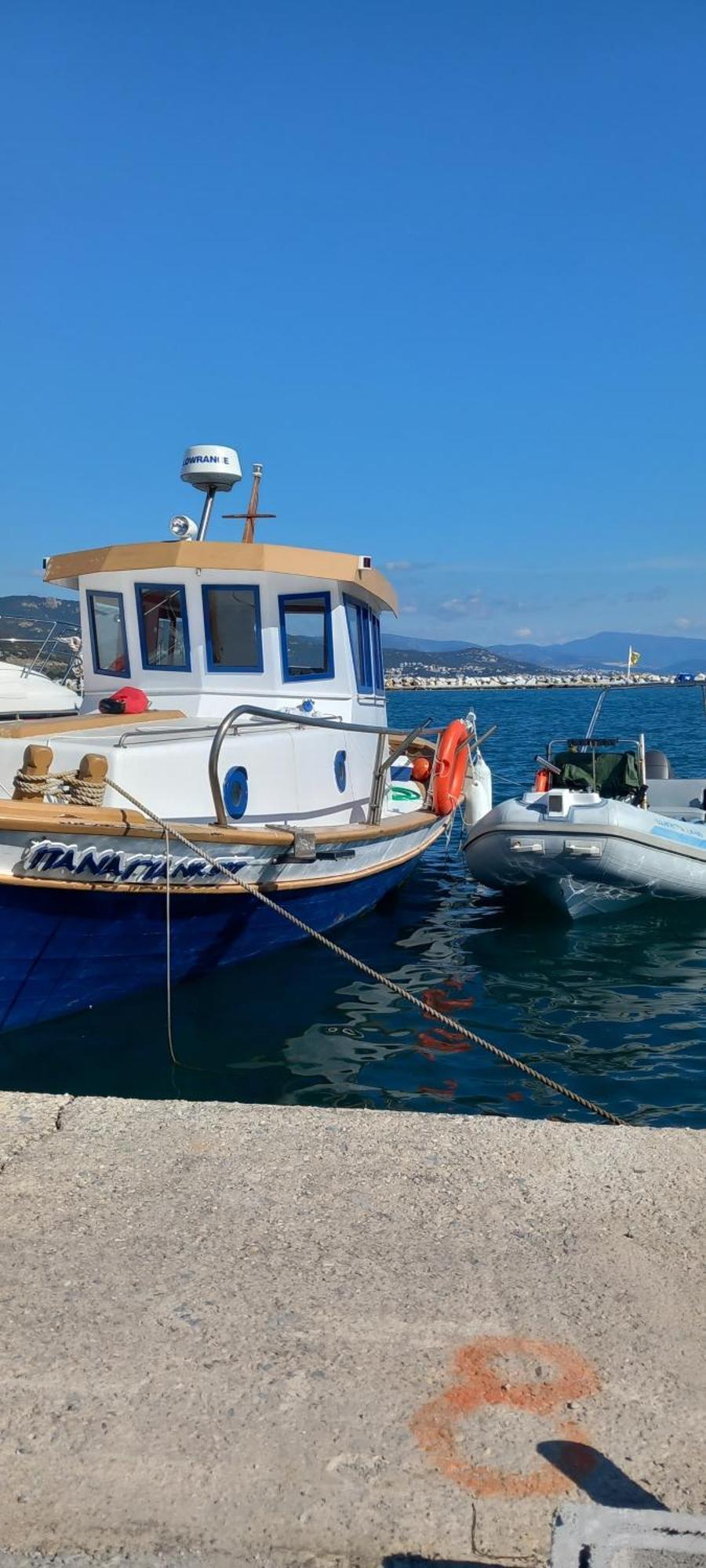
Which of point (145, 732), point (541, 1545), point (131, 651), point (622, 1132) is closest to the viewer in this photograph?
point (541, 1545)

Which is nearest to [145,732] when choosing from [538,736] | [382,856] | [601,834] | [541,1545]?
[382,856]

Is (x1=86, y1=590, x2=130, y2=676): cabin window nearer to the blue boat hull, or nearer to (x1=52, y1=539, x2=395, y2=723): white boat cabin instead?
(x1=52, y1=539, x2=395, y2=723): white boat cabin

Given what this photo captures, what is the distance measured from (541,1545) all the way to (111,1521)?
2.63 feet

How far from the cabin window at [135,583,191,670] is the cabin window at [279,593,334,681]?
32.4 inches

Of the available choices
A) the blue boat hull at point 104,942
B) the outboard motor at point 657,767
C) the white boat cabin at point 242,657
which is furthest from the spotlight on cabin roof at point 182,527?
the outboard motor at point 657,767

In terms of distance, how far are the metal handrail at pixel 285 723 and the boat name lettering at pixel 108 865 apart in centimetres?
39

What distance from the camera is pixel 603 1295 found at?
9.27 ft

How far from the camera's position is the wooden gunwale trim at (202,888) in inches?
242

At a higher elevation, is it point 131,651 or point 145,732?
point 131,651

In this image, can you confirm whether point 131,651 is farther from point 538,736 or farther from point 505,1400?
point 538,736

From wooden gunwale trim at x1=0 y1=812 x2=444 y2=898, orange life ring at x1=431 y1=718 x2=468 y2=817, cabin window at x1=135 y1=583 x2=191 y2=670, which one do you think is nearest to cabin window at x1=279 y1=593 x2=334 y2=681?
cabin window at x1=135 y1=583 x2=191 y2=670

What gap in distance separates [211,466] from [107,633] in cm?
203

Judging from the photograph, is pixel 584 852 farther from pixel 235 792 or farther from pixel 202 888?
pixel 202 888

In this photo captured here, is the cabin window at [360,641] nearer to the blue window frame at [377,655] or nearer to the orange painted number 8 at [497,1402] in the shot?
the blue window frame at [377,655]
